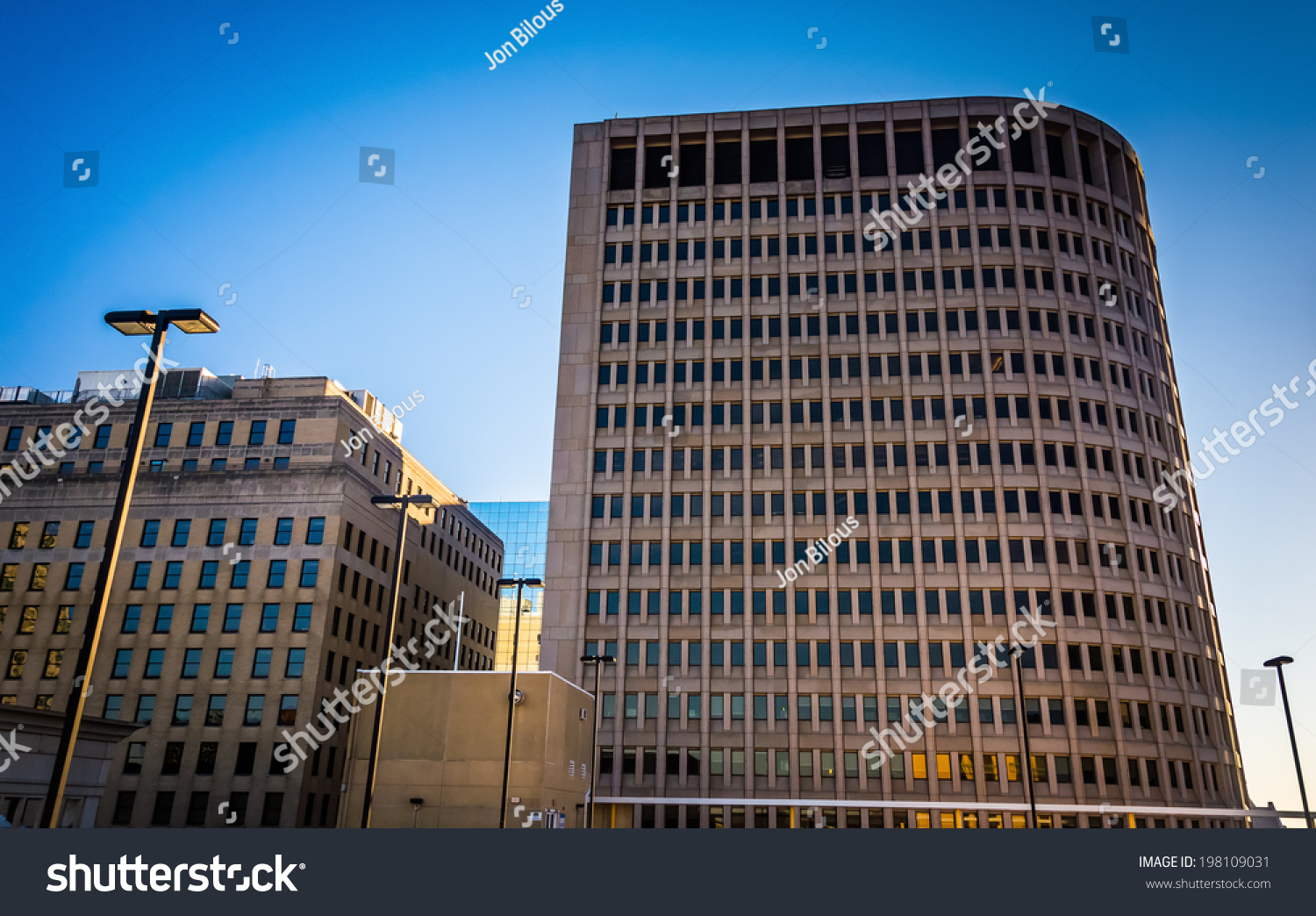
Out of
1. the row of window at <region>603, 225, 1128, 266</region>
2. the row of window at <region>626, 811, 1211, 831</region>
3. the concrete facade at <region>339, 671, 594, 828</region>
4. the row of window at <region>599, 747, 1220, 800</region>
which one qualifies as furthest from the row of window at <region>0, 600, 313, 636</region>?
the row of window at <region>603, 225, 1128, 266</region>

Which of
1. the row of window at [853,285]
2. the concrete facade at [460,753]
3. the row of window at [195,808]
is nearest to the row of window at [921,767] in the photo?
→ the concrete facade at [460,753]

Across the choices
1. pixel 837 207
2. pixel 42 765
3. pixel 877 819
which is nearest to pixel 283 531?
pixel 42 765

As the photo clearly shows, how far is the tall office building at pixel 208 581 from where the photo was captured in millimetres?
62719

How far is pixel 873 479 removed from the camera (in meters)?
67.1

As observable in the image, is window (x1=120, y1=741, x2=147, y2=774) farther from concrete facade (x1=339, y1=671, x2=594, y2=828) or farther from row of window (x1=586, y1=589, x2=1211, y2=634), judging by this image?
row of window (x1=586, y1=589, x2=1211, y2=634)

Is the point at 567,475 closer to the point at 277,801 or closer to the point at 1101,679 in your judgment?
the point at 277,801

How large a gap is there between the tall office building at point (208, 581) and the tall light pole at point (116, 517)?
4840 cm

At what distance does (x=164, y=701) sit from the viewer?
64125 millimetres

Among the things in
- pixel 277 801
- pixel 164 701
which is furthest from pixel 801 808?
pixel 164 701

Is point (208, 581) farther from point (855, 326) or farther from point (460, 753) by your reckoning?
point (855, 326)

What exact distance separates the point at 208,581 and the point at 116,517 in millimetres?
55485

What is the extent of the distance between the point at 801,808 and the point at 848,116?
52269 mm

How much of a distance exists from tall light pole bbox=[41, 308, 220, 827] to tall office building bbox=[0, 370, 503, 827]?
1906 inches

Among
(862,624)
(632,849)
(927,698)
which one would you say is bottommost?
(632,849)
